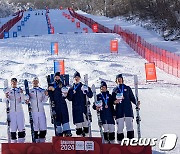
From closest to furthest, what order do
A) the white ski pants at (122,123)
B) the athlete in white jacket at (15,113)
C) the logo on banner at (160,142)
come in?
the logo on banner at (160,142), the white ski pants at (122,123), the athlete in white jacket at (15,113)

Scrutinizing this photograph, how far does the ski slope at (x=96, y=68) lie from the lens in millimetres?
14161

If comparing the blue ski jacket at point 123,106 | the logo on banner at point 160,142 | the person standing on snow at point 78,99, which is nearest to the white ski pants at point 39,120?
the person standing on snow at point 78,99

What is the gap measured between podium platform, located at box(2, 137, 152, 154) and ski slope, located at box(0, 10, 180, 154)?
1.37 m

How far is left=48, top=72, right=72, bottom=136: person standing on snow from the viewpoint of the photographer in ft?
37.0

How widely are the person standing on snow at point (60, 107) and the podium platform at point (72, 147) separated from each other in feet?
3.97

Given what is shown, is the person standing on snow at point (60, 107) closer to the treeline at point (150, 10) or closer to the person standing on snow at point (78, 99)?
the person standing on snow at point (78, 99)

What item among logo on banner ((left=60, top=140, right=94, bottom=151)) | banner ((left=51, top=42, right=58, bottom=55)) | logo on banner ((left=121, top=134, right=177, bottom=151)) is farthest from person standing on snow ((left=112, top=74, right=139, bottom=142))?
banner ((left=51, top=42, right=58, bottom=55))

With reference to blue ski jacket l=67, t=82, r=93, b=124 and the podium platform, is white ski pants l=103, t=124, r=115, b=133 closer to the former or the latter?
blue ski jacket l=67, t=82, r=93, b=124

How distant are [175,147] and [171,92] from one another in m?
8.54

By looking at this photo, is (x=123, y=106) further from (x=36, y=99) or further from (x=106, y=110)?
(x=36, y=99)

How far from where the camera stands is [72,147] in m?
9.93

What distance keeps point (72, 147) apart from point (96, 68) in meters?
15.4

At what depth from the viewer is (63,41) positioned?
36812 mm

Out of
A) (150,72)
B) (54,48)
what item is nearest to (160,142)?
(150,72)
